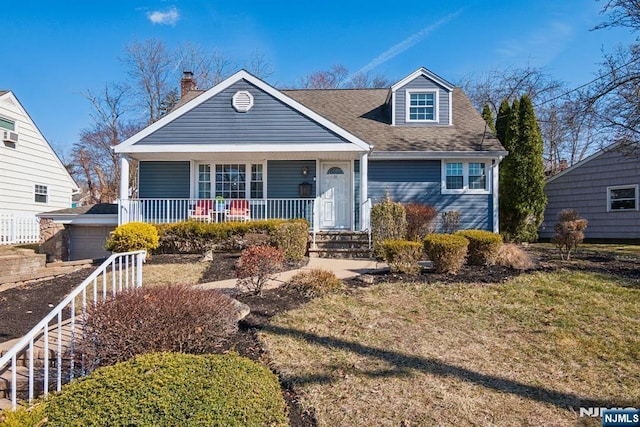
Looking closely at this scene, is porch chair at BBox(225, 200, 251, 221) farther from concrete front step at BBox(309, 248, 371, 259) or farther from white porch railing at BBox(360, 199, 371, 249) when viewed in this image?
white porch railing at BBox(360, 199, 371, 249)

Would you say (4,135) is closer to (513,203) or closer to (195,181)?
(195,181)

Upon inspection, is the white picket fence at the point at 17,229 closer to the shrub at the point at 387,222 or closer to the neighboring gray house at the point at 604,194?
the shrub at the point at 387,222

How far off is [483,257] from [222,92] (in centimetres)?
916

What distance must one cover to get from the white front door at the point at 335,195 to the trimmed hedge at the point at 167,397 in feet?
33.7

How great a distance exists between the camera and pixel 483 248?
8148mm

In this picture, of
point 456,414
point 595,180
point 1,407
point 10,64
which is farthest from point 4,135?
point 595,180

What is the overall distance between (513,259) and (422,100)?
27.2 feet

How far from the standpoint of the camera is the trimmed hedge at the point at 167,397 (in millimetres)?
2502

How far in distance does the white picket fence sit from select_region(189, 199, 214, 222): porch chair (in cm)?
734

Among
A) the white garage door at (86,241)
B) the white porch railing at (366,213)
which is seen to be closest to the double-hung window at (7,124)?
the white garage door at (86,241)

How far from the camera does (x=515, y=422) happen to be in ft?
10.5

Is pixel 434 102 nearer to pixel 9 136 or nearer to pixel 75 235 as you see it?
pixel 75 235

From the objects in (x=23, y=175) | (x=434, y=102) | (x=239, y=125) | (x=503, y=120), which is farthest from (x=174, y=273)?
(x=503, y=120)

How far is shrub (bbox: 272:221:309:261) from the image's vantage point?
9648mm
